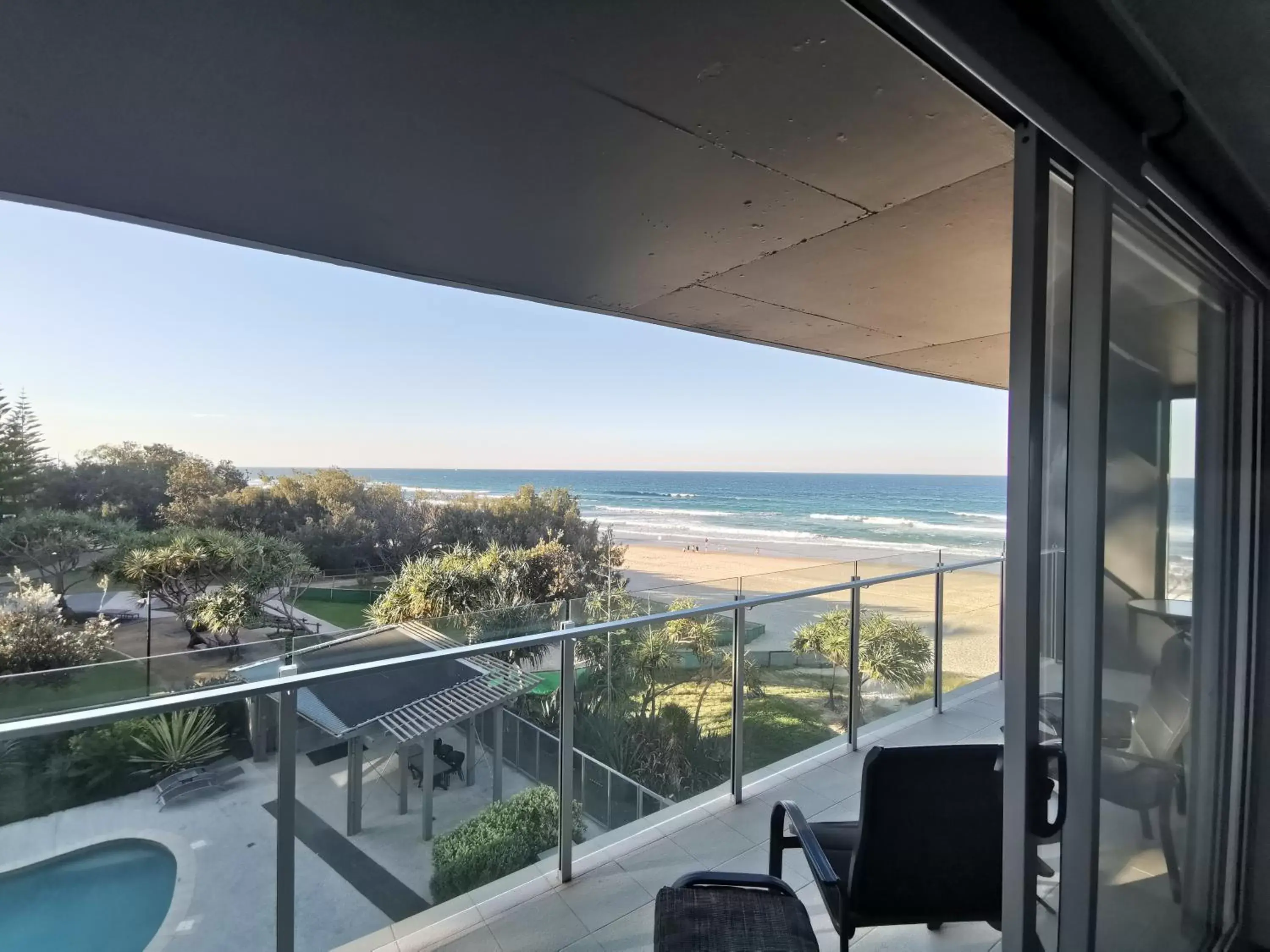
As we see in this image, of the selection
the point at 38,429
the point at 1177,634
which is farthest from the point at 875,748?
the point at 38,429

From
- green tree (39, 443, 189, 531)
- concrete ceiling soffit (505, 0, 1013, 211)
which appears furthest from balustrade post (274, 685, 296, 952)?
green tree (39, 443, 189, 531)

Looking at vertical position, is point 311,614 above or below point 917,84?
below

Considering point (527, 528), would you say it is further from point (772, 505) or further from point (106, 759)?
point (106, 759)

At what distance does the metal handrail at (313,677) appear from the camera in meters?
1.38

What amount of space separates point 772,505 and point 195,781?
1165 inches

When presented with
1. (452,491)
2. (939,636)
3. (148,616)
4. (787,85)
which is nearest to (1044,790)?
(787,85)

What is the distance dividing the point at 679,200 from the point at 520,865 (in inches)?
88.0

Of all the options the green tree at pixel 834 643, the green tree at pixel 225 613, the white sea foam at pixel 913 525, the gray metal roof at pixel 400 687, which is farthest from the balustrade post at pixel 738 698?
the white sea foam at pixel 913 525

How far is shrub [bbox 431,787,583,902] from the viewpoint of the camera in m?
1.95

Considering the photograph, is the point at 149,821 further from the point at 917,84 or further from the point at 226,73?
the point at 917,84

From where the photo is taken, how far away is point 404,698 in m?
1.91

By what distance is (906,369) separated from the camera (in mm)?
3475

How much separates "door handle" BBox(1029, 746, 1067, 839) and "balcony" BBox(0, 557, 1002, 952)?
125cm

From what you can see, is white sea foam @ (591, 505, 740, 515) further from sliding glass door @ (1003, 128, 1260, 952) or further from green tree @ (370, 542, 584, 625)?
sliding glass door @ (1003, 128, 1260, 952)
